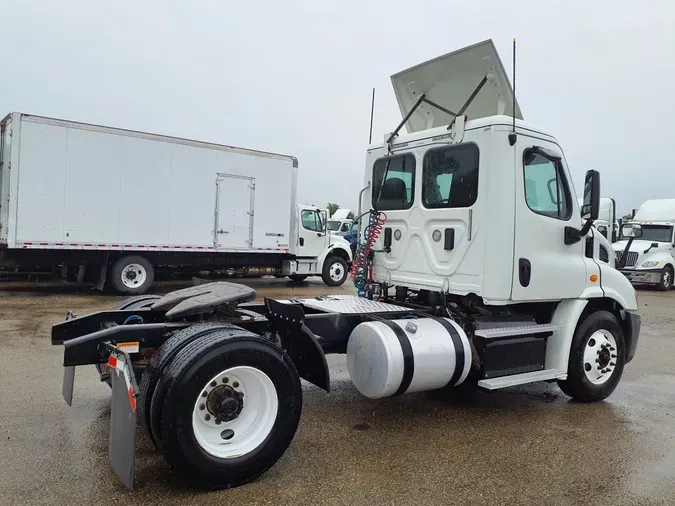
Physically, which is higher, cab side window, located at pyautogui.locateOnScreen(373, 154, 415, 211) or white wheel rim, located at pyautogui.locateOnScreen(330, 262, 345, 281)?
cab side window, located at pyautogui.locateOnScreen(373, 154, 415, 211)

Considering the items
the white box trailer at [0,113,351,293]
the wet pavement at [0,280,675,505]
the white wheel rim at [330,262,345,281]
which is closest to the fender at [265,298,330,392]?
the wet pavement at [0,280,675,505]

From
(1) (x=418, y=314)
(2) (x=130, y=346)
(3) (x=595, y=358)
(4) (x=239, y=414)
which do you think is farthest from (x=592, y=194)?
(2) (x=130, y=346)

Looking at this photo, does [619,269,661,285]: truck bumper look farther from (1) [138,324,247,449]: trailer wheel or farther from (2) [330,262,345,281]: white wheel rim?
(1) [138,324,247,449]: trailer wheel

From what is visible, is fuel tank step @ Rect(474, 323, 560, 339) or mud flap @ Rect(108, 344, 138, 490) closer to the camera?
mud flap @ Rect(108, 344, 138, 490)

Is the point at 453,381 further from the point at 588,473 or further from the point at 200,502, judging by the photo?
the point at 200,502

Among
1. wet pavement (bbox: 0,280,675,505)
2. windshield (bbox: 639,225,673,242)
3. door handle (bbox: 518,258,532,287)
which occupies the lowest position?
wet pavement (bbox: 0,280,675,505)

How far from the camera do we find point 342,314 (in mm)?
4738

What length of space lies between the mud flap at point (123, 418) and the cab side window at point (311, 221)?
41.0 feet

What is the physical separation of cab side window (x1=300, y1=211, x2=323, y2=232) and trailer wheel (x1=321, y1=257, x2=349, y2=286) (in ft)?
3.59

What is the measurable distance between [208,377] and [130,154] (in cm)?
1022

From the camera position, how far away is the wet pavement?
3367mm

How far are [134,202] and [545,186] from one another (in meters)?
9.79

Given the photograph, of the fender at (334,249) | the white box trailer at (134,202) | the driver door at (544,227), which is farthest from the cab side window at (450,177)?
the fender at (334,249)

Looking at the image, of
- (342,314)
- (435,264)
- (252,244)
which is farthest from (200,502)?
(252,244)
